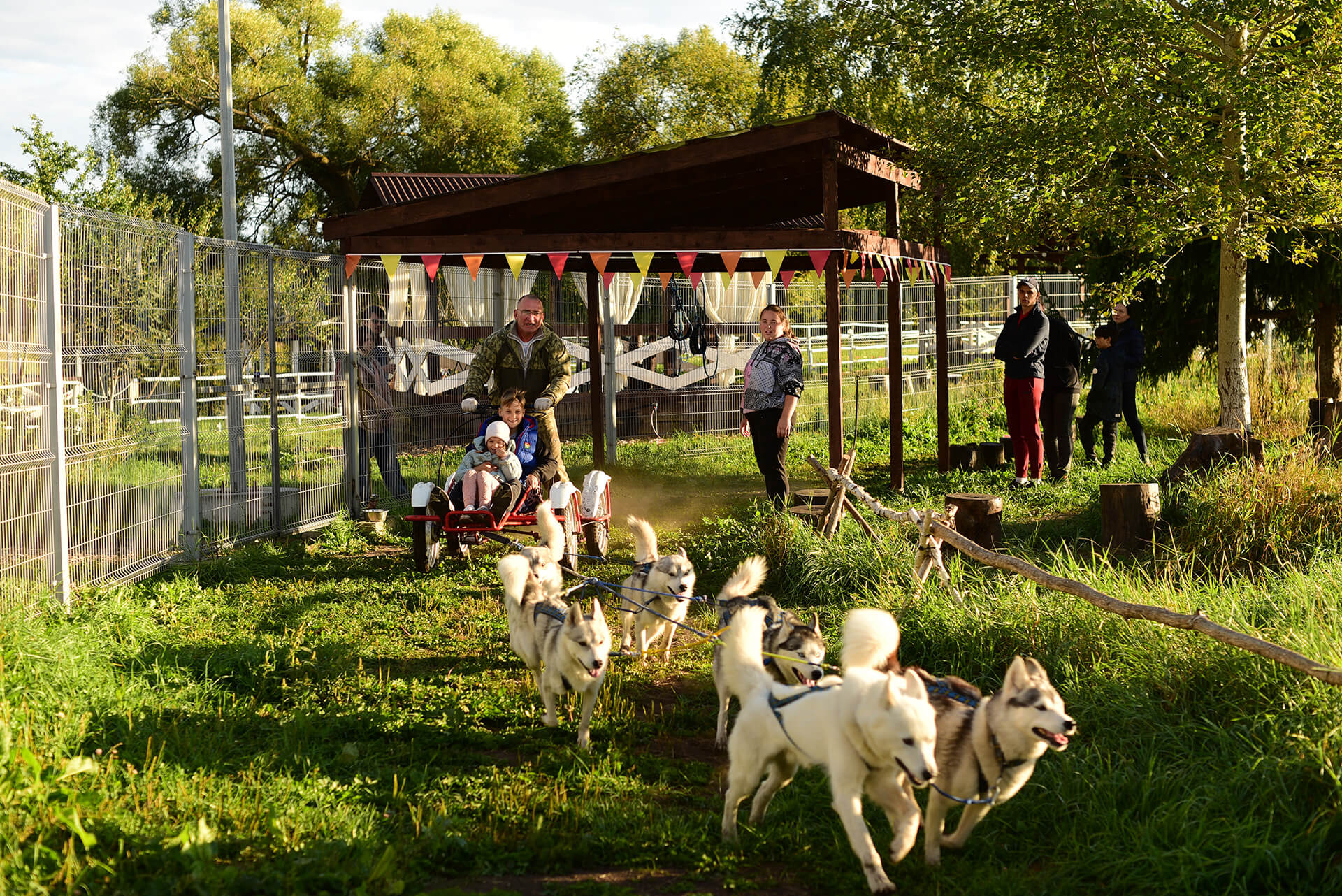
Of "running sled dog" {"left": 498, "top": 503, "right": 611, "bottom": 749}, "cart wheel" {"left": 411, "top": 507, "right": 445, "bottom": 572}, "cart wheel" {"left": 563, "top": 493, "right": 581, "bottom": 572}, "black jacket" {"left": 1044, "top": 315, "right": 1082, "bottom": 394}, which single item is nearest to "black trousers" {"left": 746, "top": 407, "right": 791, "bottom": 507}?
"cart wheel" {"left": 563, "top": 493, "right": 581, "bottom": 572}

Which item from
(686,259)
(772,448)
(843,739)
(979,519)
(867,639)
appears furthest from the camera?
(686,259)

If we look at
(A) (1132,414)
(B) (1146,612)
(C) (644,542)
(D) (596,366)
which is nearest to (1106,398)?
(A) (1132,414)

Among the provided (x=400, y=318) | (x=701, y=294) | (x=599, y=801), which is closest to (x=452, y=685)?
(x=599, y=801)

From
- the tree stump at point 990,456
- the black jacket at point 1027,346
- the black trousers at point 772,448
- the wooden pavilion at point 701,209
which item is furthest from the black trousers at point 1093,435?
the black trousers at point 772,448

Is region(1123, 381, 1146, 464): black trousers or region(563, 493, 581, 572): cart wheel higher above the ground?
region(1123, 381, 1146, 464): black trousers

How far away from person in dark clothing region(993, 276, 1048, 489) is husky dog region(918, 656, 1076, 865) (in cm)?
803

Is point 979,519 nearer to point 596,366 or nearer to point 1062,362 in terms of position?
point 1062,362

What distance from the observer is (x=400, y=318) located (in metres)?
12.7

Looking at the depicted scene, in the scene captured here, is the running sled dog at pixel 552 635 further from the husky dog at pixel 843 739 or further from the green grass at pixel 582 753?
the husky dog at pixel 843 739

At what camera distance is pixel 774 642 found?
5379 mm

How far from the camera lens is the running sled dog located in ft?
17.8

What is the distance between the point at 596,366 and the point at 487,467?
520cm

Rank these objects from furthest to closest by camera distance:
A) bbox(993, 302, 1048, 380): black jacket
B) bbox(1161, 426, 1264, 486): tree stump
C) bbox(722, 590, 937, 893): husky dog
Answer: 1. bbox(993, 302, 1048, 380): black jacket
2. bbox(1161, 426, 1264, 486): tree stump
3. bbox(722, 590, 937, 893): husky dog

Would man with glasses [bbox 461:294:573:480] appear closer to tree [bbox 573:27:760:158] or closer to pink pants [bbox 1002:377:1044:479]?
pink pants [bbox 1002:377:1044:479]
